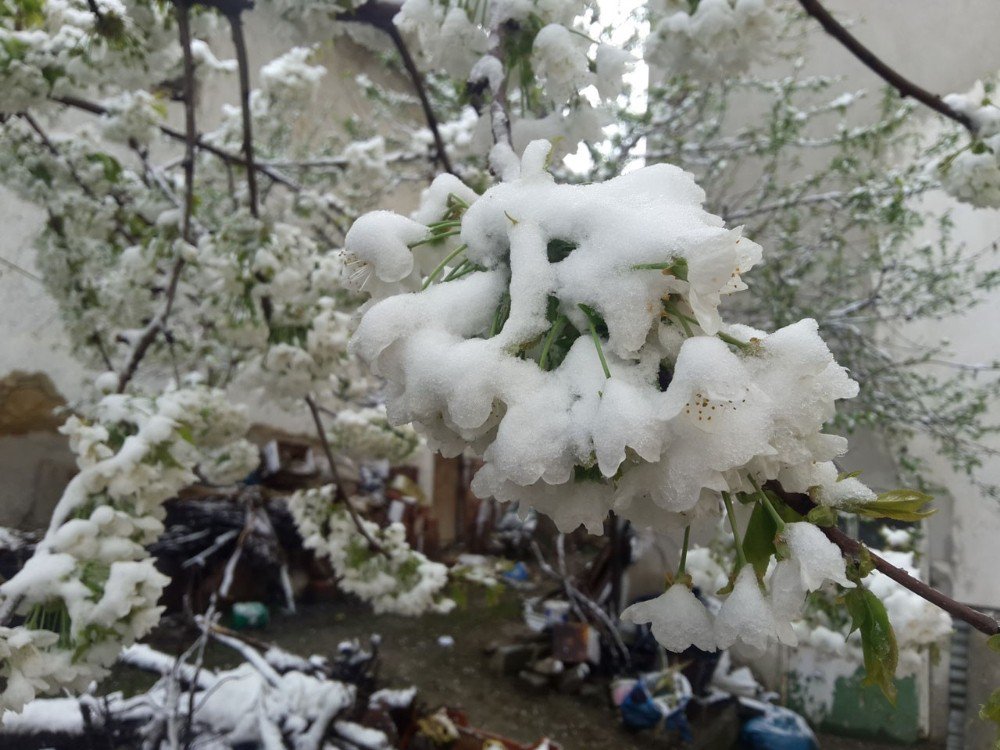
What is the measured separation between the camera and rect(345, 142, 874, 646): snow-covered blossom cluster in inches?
16.3

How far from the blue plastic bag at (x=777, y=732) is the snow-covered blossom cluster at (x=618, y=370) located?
2.74 m

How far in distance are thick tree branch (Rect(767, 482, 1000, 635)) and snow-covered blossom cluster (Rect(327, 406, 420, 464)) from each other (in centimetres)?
233

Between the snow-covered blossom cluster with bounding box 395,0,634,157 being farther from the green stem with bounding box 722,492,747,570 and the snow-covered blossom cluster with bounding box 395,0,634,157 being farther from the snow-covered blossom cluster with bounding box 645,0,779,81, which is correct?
the green stem with bounding box 722,492,747,570

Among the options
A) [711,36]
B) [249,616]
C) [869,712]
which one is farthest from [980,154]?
[249,616]

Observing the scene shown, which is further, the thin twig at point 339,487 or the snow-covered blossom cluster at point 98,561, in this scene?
the thin twig at point 339,487

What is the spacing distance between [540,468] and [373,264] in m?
0.24

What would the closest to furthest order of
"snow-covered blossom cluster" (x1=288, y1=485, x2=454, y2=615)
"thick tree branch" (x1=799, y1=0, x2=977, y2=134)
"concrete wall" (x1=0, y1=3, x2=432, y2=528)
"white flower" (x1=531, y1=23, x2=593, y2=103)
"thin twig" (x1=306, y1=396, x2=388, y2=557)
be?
"white flower" (x1=531, y1=23, x2=593, y2=103) < "thick tree branch" (x1=799, y1=0, x2=977, y2=134) < "concrete wall" (x1=0, y1=3, x2=432, y2=528) < "thin twig" (x1=306, y1=396, x2=388, y2=557) < "snow-covered blossom cluster" (x1=288, y1=485, x2=454, y2=615)

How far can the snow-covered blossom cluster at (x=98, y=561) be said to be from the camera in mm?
1013

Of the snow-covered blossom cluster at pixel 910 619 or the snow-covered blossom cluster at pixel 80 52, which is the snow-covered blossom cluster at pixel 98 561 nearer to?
the snow-covered blossom cluster at pixel 80 52

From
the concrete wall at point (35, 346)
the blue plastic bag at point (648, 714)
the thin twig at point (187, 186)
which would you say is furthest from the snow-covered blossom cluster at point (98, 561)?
the blue plastic bag at point (648, 714)

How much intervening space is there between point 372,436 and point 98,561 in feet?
5.59


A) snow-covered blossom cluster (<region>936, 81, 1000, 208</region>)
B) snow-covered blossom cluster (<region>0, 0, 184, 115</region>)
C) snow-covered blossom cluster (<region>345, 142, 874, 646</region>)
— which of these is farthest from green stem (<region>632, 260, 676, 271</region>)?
snow-covered blossom cluster (<region>0, 0, 184, 115</region>)

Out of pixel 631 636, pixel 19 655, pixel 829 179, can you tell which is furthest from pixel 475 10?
pixel 631 636

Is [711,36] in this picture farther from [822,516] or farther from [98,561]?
[98,561]
